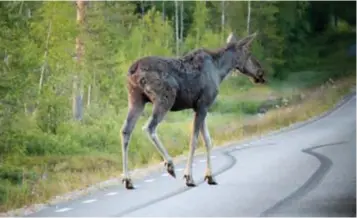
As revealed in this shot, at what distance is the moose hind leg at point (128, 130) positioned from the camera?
409 cm

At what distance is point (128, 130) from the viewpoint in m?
4.16

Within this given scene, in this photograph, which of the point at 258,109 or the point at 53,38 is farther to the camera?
the point at 258,109

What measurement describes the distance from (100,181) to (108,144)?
25 cm

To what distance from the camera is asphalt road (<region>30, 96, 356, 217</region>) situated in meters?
4.61

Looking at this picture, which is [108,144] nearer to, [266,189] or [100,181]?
[100,181]

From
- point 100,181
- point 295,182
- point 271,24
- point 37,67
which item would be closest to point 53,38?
point 37,67

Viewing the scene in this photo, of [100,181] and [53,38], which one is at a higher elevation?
[53,38]

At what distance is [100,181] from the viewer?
4703 millimetres

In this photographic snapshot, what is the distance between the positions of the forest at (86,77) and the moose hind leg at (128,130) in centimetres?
8

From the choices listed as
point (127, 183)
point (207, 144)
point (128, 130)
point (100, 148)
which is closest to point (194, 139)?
point (207, 144)

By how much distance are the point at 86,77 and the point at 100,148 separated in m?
0.46

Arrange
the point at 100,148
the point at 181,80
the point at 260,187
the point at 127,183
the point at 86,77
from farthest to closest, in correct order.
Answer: the point at 260,187 < the point at 100,148 < the point at 86,77 < the point at 127,183 < the point at 181,80

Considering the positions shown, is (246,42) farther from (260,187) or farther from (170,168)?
(260,187)

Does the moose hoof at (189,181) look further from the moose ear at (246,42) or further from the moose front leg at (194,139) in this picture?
the moose ear at (246,42)
